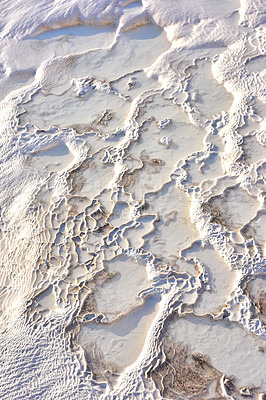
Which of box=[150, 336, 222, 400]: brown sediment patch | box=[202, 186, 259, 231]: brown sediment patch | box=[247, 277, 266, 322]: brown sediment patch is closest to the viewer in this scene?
box=[150, 336, 222, 400]: brown sediment patch

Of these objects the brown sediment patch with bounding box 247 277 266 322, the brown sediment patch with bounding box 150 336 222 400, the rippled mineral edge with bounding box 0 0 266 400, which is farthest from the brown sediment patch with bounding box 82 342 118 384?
the brown sediment patch with bounding box 247 277 266 322

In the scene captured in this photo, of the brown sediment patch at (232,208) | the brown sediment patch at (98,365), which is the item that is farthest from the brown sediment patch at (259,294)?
the brown sediment patch at (98,365)

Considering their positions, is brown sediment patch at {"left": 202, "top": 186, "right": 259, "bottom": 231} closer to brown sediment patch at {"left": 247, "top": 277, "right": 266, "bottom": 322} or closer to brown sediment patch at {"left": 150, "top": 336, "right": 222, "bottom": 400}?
brown sediment patch at {"left": 247, "top": 277, "right": 266, "bottom": 322}

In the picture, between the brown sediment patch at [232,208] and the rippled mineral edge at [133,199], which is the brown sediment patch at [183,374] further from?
the brown sediment patch at [232,208]

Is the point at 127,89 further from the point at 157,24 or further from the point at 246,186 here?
the point at 246,186

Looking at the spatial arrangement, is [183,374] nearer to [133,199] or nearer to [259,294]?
[259,294]

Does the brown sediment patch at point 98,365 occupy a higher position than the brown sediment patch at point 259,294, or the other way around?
the brown sediment patch at point 98,365

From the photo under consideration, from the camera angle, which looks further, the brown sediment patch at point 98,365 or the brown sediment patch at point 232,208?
the brown sediment patch at point 232,208
